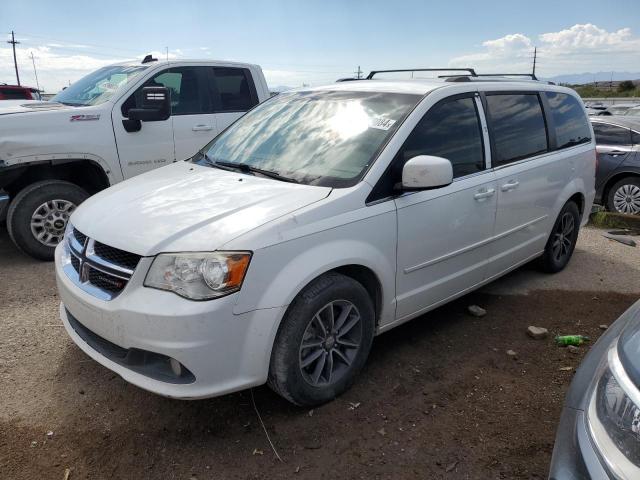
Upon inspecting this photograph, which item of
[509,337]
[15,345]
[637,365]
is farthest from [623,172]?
[15,345]

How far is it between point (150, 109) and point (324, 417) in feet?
12.9

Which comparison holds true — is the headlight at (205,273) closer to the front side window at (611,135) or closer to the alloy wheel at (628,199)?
the alloy wheel at (628,199)

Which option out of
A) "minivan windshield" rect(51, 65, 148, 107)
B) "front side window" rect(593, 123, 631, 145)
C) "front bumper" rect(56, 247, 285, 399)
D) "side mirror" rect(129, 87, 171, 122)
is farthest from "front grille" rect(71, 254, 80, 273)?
"front side window" rect(593, 123, 631, 145)

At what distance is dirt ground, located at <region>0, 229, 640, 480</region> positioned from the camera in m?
2.65

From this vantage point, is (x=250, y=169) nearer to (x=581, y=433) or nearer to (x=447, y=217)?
(x=447, y=217)

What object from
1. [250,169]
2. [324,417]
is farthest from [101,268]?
[324,417]

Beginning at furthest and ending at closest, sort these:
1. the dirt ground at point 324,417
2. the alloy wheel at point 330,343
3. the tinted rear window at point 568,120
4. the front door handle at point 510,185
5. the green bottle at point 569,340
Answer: the tinted rear window at point 568,120 < the front door handle at point 510,185 < the green bottle at point 569,340 < the alloy wheel at point 330,343 < the dirt ground at point 324,417

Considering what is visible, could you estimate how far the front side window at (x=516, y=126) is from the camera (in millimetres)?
4105

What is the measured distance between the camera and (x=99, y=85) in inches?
241

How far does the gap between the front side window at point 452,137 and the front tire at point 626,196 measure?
5.72 meters

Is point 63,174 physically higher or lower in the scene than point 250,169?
lower

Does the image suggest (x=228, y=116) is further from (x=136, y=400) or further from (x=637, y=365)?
(x=637, y=365)

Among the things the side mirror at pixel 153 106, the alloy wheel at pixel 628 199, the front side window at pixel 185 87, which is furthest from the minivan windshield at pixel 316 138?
the alloy wheel at pixel 628 199

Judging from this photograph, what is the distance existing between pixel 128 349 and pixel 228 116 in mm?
4350
